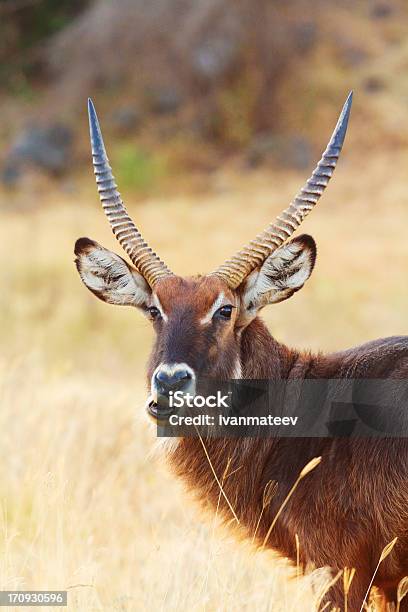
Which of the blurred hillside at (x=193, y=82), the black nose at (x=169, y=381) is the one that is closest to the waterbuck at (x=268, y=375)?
the black nose at (x=169, y=381)

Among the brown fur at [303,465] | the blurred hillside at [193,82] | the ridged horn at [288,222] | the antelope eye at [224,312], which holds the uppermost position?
the blurred hillside at [193,82]

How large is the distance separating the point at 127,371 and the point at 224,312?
11.6 m

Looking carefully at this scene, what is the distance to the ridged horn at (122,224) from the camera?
20.2 ft

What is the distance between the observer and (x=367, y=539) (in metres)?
5.28

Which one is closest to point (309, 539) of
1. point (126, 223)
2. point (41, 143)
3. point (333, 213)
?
point (126, 223)

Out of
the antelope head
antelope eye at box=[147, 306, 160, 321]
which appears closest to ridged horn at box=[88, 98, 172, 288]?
the antelope head

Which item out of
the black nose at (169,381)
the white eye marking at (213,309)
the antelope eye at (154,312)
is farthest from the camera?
the antelope eye at (154,312)

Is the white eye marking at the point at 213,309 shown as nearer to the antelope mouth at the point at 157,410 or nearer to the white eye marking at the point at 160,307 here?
the white eye marking at the point at 160,307

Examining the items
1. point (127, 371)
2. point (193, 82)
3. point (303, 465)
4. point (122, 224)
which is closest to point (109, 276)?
point (122, 224)

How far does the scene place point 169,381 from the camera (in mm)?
5258

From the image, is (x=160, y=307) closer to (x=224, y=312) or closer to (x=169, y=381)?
(x=224, y=312)

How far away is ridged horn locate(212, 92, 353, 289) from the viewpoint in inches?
235

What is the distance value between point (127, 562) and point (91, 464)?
6.82 ft

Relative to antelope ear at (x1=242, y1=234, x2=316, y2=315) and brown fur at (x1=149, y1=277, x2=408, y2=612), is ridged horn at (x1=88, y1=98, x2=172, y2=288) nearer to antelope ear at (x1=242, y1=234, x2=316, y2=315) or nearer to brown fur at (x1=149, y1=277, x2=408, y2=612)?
brown fur at (x1=149, y1=277, x2=408, y2=612)
